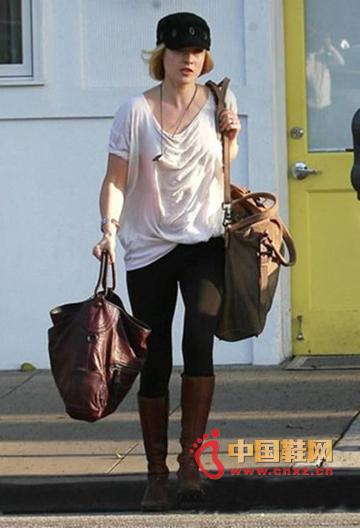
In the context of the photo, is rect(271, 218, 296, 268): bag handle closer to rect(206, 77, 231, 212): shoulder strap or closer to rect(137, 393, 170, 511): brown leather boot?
rect(206, 77, 231, 212): shoulder strap

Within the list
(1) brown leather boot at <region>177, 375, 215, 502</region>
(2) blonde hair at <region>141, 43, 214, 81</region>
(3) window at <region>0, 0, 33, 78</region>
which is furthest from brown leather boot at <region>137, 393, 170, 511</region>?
(3) window at <region>0, 0, 33, 78</region>

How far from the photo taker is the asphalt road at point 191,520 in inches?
195

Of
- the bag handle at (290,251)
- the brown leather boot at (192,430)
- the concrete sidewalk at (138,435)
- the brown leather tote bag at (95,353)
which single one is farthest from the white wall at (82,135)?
the brown leather tote bag at (95,353)

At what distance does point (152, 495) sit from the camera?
501 cm

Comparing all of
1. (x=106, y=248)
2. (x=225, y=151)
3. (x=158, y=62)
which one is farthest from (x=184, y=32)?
(x=106, y=248)

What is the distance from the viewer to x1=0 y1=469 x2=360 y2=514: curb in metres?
5.29

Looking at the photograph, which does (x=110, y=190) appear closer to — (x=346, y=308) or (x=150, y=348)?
(x=150, y=348)

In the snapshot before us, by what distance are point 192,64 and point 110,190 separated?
600 mm

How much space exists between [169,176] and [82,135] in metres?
2.80

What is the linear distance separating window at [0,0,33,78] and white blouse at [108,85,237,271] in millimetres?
2949

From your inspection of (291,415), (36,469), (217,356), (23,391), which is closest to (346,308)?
(217,356)

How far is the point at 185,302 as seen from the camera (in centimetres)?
491

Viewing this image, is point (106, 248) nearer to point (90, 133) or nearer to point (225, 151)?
point (225, 151)

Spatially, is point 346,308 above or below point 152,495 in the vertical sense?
above
